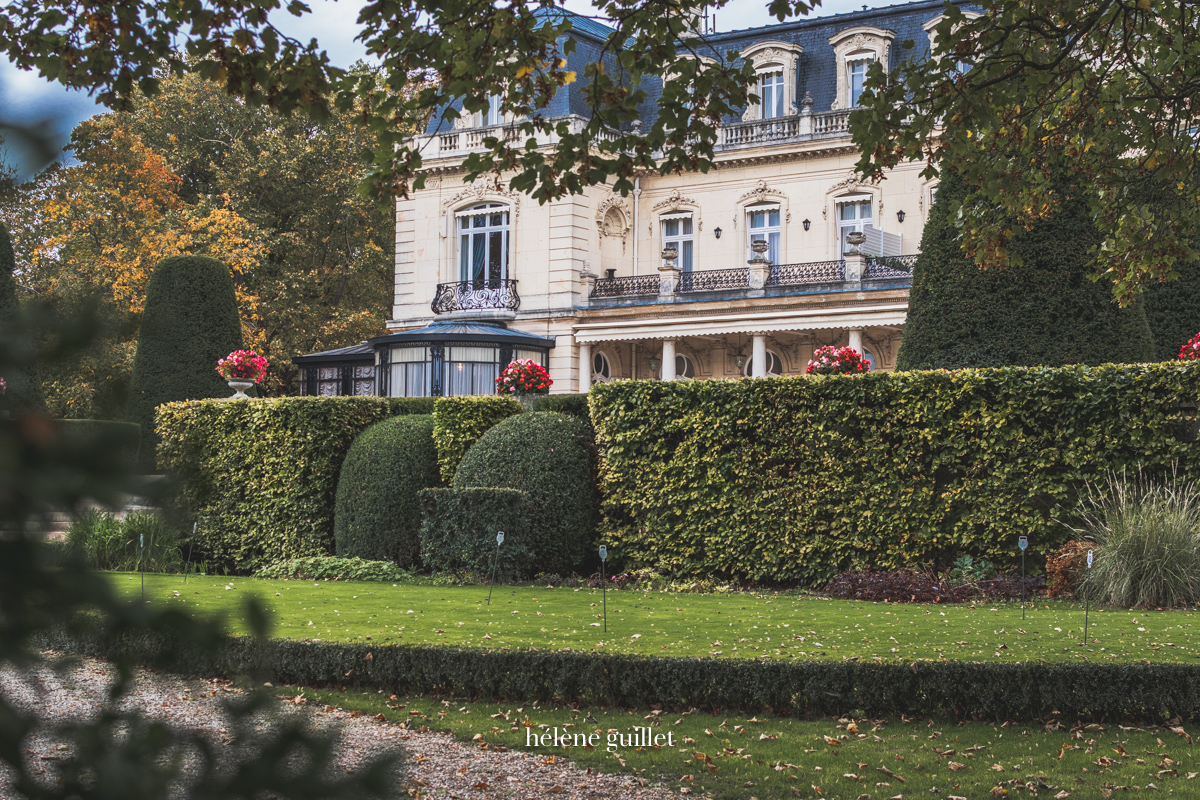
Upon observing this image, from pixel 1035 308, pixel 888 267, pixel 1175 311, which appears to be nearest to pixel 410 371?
pixel 888 267

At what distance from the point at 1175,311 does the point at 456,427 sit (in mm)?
9961

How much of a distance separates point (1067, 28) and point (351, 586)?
8.70 metres

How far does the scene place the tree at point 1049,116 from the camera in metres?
6.95

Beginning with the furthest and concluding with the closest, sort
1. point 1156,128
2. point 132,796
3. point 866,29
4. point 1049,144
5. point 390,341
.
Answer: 1. point 866,29
2. point 390,341
3. point 1049,144
4. point 1156,128
5. point 132,796

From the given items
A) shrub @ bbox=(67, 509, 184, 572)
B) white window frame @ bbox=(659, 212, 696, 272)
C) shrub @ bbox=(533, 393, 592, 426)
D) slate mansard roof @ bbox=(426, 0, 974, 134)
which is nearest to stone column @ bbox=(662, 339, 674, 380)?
white window frame @ bbox=(659, 212, 696, 272)

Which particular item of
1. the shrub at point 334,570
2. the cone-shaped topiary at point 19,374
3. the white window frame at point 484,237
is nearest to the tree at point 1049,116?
the cone-shaped topiary at point 19,374

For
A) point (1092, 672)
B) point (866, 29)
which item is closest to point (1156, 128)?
point (1092, 672)

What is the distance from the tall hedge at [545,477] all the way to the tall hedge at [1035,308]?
4.72 m

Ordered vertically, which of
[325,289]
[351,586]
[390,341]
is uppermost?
[325,289]

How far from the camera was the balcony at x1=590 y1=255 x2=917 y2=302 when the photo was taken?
2488 centimetres

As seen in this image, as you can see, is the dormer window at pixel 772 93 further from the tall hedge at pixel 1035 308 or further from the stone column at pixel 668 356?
the tall hedge at pixel 1035 308

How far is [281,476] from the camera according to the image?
1449 cm

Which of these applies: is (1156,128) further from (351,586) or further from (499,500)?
(351,586)

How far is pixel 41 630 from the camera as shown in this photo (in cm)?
106
